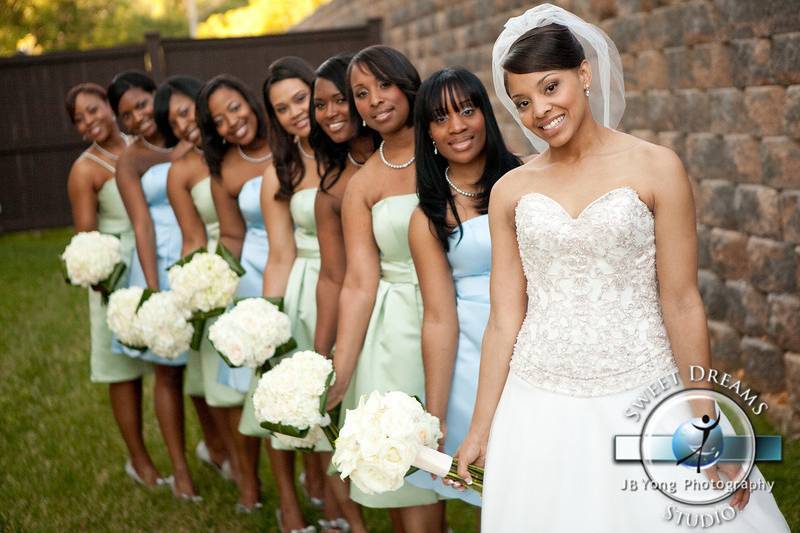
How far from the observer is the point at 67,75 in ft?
50.7

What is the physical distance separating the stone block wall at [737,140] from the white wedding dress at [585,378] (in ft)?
9.56

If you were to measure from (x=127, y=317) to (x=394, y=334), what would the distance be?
189 cm

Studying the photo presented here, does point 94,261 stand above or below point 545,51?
below

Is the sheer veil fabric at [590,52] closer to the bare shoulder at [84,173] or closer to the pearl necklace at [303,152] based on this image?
the pearl necklace at [303,152]

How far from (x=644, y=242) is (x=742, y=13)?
3.34 m

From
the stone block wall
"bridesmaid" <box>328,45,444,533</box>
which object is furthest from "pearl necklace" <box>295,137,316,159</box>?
the stone block wall

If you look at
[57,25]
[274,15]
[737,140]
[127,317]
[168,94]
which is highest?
[274,15]

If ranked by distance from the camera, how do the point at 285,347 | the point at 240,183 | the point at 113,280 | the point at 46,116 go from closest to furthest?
the point at 285,347 < the point at 240,183 < the point at 113,280 < the point at 46,116

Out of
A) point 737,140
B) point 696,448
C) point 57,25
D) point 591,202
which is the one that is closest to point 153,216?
point 737,140

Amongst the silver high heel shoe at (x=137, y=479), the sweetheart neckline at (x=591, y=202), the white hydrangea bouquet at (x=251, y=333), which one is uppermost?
the sweetheart neckline at (x=591, y=202)

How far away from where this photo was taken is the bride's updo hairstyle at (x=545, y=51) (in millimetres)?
2887

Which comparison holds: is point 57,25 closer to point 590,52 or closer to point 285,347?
point 285,347

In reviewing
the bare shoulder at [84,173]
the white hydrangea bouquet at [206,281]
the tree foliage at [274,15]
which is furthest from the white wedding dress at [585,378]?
the tree foliage at [274,15]

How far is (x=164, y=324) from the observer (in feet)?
17.1
